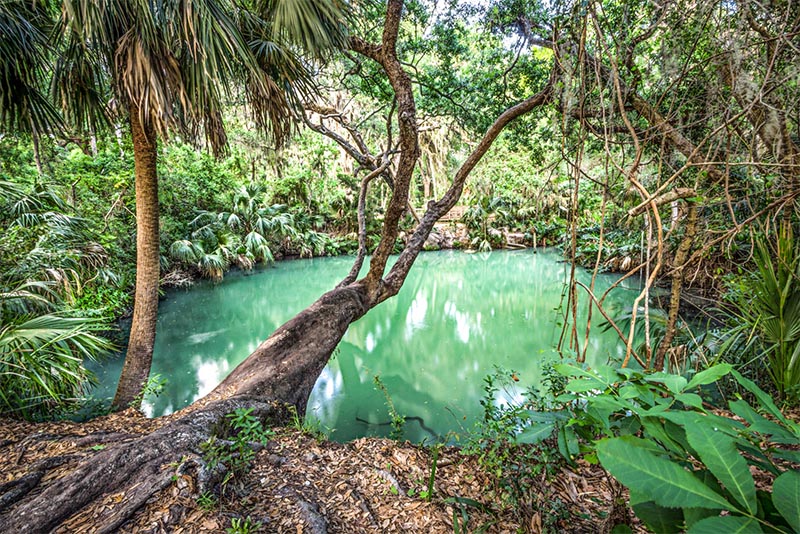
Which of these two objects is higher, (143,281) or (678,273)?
(143,281)

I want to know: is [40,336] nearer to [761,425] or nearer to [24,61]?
[24,61]

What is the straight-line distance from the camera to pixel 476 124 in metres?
5.02

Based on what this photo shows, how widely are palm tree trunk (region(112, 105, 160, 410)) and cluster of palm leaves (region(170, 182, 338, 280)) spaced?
7.13 meters

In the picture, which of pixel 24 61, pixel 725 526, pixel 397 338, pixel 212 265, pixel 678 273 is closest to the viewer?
pixel 725 526

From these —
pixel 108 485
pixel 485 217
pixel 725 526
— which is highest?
pixel 485 217

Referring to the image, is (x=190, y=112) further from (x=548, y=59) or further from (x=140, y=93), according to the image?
(x=548, y=59)

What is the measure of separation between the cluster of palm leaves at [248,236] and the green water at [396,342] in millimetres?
784

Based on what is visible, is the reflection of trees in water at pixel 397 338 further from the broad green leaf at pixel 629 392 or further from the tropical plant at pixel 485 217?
the tropical plant at pixel 485 217

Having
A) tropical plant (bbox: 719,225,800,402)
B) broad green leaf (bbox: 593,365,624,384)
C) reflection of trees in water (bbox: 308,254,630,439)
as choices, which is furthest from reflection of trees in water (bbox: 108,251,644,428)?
broad green leaf (bbox: 593,365,624,384)

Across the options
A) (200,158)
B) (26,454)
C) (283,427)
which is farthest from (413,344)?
(200,158)

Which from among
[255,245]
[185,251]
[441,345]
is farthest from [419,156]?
[255,245]

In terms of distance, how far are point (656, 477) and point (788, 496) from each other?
0.17 metres

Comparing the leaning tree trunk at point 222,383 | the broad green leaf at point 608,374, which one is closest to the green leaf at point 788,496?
the broad green leaf at point 608,374

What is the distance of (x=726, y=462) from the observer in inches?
21.3
